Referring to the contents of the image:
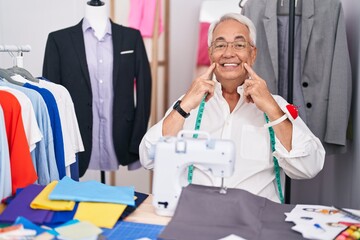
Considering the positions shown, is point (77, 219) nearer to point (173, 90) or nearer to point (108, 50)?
point (108, 50)

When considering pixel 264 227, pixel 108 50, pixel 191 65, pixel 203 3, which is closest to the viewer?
pixel 264 227

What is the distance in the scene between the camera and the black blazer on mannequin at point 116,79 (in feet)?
8.97

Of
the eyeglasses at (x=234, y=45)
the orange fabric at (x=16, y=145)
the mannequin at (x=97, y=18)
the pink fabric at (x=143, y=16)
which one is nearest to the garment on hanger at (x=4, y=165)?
the orange fabric at (x=16, y=145)

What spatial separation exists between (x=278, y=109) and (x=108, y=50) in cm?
135

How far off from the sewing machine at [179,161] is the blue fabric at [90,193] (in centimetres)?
11

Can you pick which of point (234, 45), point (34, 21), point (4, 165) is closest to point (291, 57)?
point (234, 45)

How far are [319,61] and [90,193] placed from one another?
5.64ft

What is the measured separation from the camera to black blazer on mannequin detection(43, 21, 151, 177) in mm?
2734

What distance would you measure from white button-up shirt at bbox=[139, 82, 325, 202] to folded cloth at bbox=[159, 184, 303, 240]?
0.44 m

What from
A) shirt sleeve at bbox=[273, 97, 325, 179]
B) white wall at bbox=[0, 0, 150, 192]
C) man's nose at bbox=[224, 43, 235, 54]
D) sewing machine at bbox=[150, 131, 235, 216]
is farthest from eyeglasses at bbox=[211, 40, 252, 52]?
white wall at bbox=[0, 0, 150, 192]

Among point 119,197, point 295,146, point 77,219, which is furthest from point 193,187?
point 295,146

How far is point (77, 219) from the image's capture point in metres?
1.32

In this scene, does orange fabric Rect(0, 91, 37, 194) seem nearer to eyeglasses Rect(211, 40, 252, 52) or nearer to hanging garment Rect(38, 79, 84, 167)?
hanging garment Rect(38, 79, 84, 167)

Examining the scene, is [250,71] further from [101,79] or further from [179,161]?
[101,79]
